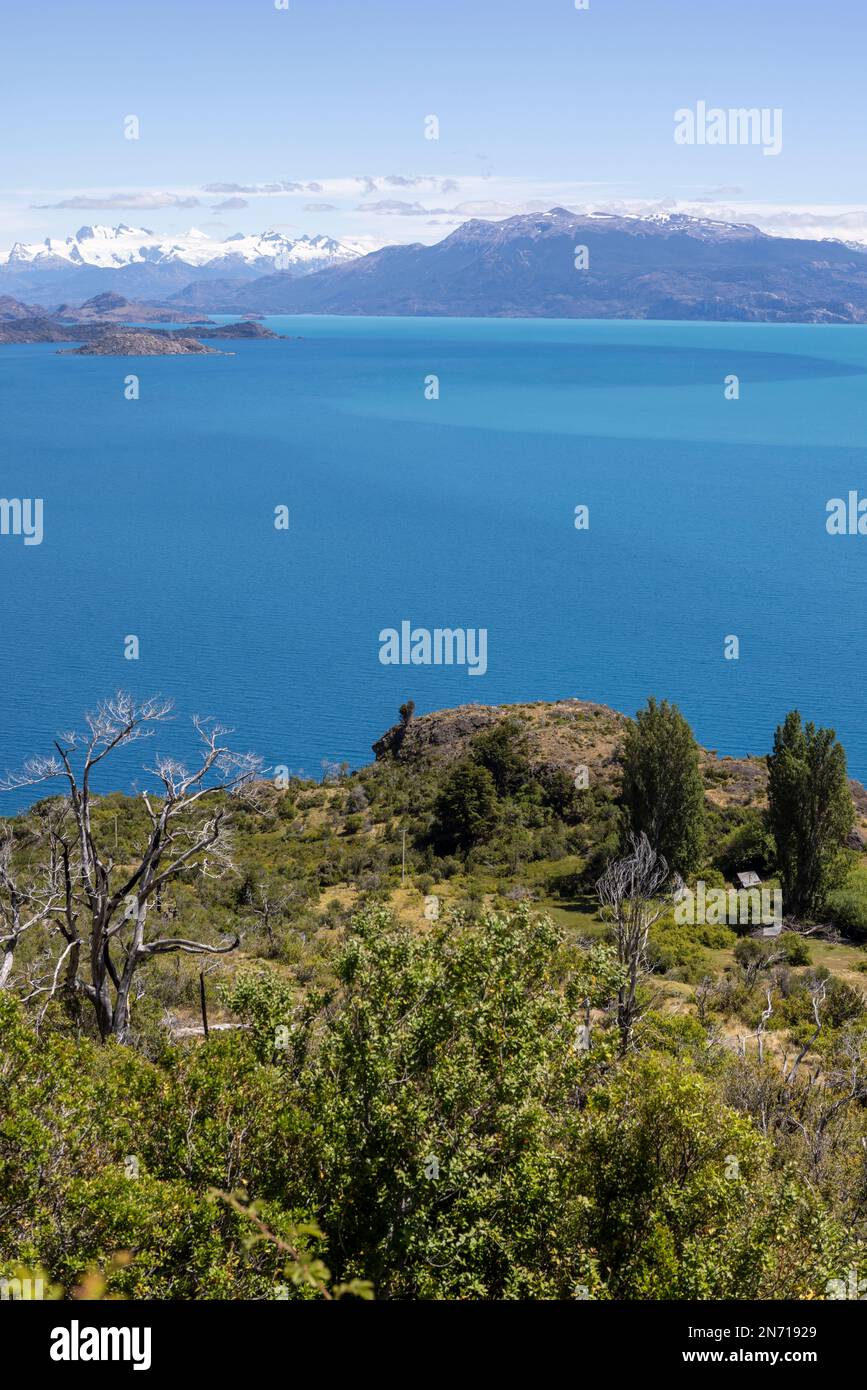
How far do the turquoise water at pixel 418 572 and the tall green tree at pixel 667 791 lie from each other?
25.0m

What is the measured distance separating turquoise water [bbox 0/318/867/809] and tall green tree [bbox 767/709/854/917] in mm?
24955

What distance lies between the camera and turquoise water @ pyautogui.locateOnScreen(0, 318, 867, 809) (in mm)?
67188

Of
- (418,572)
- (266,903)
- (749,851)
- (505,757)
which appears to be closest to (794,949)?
(749,851)

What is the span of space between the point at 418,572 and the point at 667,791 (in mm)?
56510

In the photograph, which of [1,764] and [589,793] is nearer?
[589,793]

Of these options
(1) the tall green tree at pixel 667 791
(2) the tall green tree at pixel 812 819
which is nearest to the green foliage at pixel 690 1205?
(2) the tall green tree at pixel 812 819

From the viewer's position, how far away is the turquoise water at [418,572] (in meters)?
67.2

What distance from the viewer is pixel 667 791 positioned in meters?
35.8

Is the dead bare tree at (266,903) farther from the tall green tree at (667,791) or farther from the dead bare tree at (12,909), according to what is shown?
the tall green tree at (667,791)

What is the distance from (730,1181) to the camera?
1046 centimetres

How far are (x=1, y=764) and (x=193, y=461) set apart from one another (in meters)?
83.4

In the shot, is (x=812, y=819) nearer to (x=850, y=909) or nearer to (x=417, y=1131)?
(x=850, y=909)
